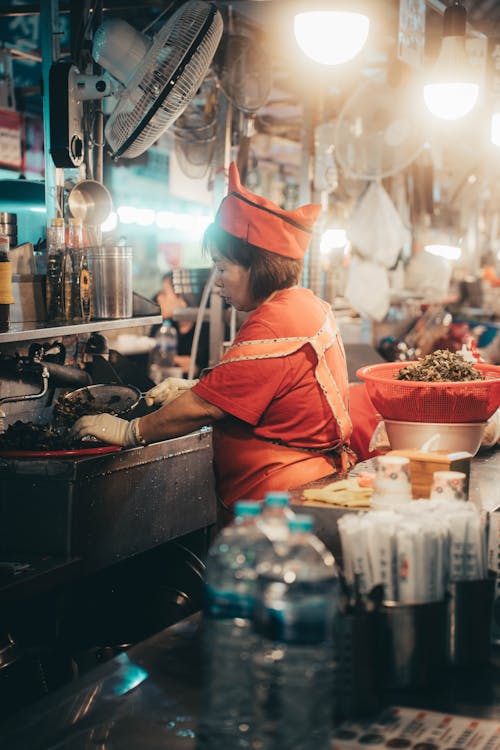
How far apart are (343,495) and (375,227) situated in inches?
216

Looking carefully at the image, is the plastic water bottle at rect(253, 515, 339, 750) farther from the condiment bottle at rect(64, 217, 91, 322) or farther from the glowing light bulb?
the glowing light bulb

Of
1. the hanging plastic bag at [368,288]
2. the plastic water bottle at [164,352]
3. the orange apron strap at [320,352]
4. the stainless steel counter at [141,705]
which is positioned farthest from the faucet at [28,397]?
the hanging plastic bag at [368,288]

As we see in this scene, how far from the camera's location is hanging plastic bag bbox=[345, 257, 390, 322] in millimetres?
7945

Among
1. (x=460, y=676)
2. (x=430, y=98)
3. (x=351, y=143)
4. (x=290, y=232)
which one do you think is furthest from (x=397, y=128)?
(x=460, y=676)

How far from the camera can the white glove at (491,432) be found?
3922 millimetres

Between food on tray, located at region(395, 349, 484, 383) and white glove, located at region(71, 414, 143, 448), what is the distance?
3.40ft

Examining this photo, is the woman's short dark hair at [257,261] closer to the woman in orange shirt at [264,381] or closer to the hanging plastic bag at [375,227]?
the woman in orange shirt at [264,381]

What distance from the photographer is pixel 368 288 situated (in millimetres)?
7961

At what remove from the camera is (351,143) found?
6715 mm

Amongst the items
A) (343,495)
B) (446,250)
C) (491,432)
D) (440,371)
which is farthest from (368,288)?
(343,495)

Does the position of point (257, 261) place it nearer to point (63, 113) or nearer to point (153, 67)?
point (153, 67)

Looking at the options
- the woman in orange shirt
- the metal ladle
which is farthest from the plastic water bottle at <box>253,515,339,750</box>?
the metal ladle

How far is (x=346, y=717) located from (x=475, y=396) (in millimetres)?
1740

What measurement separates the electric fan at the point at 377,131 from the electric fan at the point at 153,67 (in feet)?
9.27
